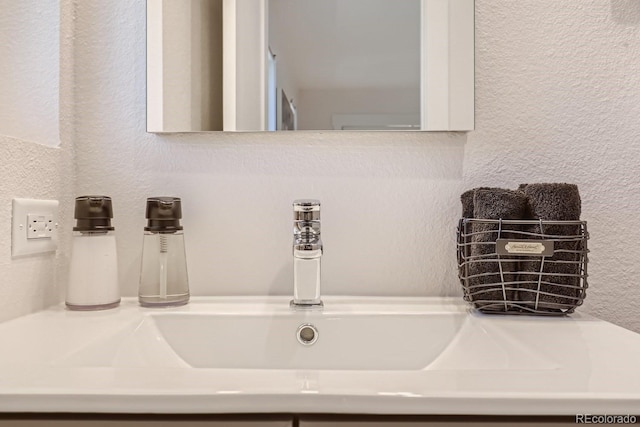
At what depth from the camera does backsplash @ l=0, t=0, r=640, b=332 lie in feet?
2.77

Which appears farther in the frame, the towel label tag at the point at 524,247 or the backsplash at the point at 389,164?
the backsplash at the point at 389,164

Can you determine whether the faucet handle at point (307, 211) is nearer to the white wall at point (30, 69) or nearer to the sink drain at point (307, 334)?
the sink drain at point (307, 334)

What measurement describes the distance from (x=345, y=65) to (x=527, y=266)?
456 mm

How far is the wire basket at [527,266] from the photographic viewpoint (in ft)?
2.23

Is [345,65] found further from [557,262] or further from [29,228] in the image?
[29,228]

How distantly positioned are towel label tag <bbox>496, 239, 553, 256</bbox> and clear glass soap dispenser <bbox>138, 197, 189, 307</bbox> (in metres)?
0.49

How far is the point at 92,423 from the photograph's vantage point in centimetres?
41

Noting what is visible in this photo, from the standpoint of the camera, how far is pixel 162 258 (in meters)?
0.77

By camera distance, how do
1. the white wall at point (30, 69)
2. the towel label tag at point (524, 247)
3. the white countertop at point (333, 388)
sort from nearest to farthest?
the white countertop at point (333, 388) → the towel label tag at point (524, 247) → the white wall at point (30, 69)

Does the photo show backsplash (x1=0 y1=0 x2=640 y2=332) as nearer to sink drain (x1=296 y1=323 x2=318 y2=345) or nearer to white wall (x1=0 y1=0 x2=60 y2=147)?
white wall (x1=0 y1=0 x2=60 y2=147)

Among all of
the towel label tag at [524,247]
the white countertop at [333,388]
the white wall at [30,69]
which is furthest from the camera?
the white wall at [30,69]

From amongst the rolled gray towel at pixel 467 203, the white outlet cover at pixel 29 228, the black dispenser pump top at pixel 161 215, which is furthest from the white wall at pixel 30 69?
the rolled gray towel at pixel 467 203

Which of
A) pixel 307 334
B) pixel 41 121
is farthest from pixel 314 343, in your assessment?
pixel 41 121

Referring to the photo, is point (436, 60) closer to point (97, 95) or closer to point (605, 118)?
point (605, 118)
